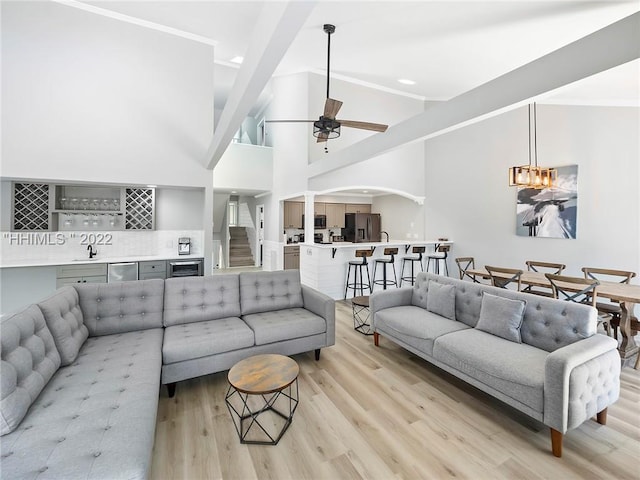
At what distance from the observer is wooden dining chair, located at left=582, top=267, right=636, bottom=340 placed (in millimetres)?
3482

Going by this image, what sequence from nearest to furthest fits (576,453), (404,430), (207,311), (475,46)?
(576,453) → (404,430) → (207,311) → (475,46)

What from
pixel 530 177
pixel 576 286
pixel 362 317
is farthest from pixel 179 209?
pixel 576 286

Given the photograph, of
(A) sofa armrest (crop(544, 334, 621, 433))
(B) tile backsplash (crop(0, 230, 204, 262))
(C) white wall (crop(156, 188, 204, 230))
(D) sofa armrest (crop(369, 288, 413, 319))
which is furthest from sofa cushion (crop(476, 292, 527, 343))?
(C) white wall (crop(156, 188, 204, 230))

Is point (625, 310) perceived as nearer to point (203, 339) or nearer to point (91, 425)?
point (203, 339)

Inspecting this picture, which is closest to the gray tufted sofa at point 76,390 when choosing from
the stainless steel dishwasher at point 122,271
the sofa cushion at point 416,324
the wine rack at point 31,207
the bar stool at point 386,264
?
the stainless steel dishwasher at point 122,271

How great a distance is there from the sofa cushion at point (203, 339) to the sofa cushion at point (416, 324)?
151 cm

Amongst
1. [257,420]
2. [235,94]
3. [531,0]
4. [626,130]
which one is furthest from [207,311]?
[626,130]

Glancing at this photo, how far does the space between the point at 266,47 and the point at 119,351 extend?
A: 247 centimetres

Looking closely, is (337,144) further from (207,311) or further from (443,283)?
(207,311)

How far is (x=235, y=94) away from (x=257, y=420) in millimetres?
2538

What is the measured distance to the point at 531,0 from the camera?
3.31 m

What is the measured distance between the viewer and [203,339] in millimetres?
2629

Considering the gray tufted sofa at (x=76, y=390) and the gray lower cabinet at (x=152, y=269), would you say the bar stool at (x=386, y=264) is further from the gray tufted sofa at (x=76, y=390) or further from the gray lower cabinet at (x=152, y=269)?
the gray tufted sofa at (x=76, y=390)

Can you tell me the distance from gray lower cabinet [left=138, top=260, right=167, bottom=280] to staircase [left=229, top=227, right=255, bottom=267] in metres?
4.72
